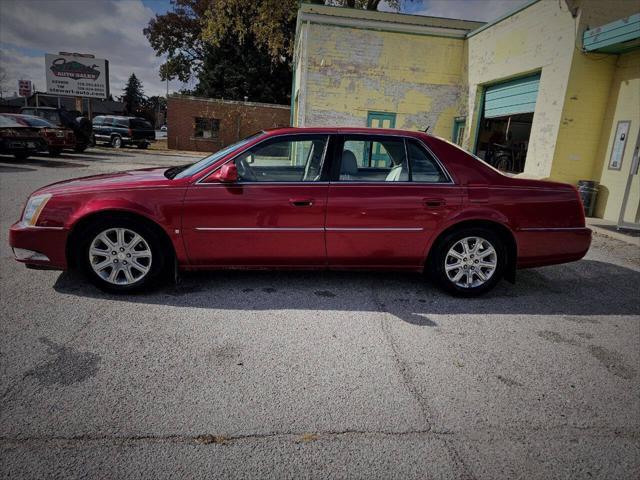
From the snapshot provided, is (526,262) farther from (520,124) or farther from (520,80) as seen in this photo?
(520,124)

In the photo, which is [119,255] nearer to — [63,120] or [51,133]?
[51,133]

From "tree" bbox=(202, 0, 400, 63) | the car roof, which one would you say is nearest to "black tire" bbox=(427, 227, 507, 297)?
the car roof

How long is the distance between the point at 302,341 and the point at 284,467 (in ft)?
4.06

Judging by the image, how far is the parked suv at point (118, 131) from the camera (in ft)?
83.4

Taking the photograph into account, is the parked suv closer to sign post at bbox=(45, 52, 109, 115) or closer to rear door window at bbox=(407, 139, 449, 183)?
sign post at bbox=(45, 52, 109, 115)

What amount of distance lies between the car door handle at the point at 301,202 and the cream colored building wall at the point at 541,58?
7.46 metres

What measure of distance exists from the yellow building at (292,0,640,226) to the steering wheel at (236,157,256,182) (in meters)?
7.10

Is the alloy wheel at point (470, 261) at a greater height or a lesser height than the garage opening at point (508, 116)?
lesser

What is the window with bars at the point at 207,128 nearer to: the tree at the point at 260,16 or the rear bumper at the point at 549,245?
the tree at the point at 260,16

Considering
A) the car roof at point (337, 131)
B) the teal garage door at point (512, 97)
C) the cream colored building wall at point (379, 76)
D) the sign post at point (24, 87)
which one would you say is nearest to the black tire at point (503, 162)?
the teal garage door at point (512, 97)

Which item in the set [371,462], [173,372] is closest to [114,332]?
[173,372]

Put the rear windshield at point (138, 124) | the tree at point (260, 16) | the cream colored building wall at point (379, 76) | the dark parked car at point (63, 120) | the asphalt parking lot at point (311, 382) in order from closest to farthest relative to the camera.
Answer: the asphalt parking lot at point (311, 382)
the cream colored building wall at point (379, 76)
the dark parked car at point (63, 120)
the tree at point (260, 16)
the rear windshield at point (138, 124)

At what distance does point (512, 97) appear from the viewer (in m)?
11.1

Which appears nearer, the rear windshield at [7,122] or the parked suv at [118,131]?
the rear windshield at [7,122]
